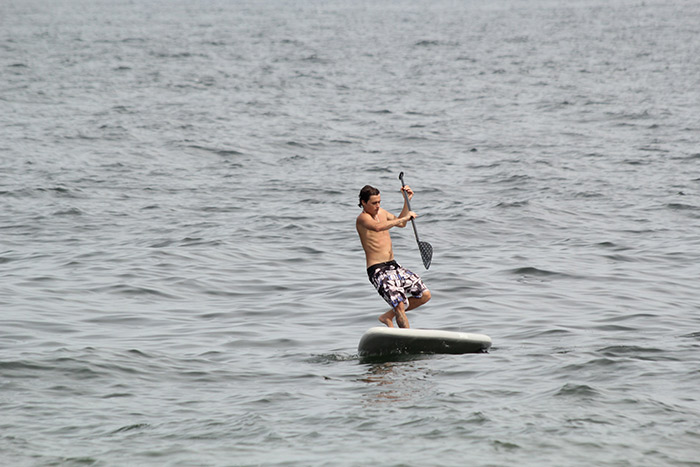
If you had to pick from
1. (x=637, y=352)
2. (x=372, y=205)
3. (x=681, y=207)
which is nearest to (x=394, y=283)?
(x=372, y=205)

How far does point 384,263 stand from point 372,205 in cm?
74

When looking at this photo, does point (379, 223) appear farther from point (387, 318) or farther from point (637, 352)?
point (637, 352)

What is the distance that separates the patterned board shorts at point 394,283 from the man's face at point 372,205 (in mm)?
634

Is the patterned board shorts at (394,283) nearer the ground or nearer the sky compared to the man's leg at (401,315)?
nearer the sky

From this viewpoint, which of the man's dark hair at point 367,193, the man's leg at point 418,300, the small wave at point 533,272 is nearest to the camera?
the man's dark hair at point 367,193

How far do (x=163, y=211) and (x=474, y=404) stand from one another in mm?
13652

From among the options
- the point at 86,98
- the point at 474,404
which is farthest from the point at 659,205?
the point at 86,98

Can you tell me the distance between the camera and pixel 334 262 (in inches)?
645

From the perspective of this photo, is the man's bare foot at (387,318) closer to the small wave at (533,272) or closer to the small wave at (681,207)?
the small wave at (533,272)

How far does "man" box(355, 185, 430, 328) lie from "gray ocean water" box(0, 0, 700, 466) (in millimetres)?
840

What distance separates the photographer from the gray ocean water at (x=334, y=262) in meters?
8.04

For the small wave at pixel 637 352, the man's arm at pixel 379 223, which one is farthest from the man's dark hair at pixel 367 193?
the small wave at pixel 637 352

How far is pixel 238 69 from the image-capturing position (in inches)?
1898

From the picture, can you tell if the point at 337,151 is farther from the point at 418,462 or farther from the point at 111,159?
the point at 418,462
